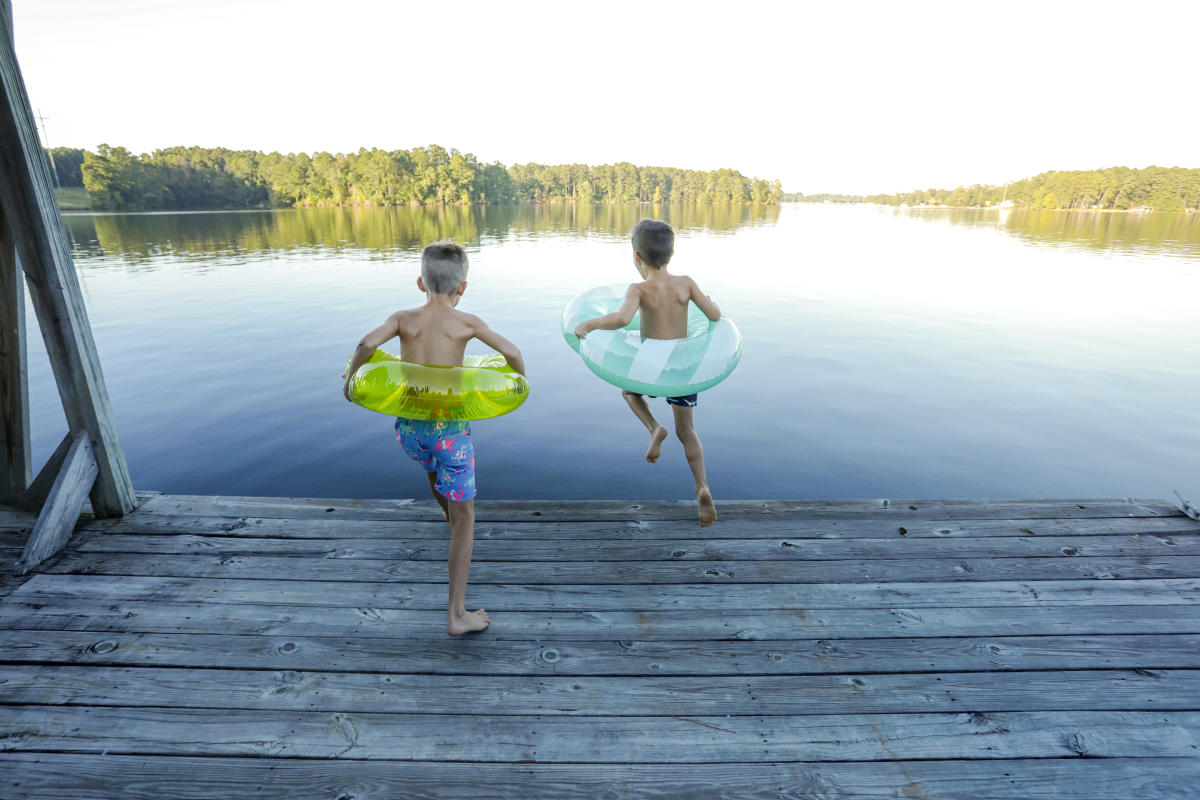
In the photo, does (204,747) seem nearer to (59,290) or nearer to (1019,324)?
(59,290)

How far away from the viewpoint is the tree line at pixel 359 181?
231 feet

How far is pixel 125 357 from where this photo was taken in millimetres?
10625

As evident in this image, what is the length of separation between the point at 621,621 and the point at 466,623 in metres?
0.68

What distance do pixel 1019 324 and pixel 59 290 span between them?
17.5 m

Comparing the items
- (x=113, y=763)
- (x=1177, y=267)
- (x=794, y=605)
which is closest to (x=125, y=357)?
(x=113, y=763)

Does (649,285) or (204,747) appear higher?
(649,285)

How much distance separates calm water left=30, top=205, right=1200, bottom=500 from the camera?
697 cm

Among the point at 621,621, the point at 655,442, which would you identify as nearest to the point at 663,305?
the point at 655,442

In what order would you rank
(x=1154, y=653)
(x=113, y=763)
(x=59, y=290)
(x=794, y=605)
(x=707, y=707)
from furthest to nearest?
(x=59, y=290)
(x=794, y=605)
(x=1154, y=653)
(x=707, y=707)
(x=113, y=763)

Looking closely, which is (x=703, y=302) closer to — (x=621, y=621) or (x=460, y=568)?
(x=621, y=621)

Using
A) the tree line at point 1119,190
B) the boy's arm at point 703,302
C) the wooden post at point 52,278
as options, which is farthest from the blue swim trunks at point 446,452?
the tree line at point 1119,190

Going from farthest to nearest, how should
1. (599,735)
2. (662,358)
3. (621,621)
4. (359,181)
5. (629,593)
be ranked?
(359,181)
(662,358)
(629,593)
(621,621)
(599,735)

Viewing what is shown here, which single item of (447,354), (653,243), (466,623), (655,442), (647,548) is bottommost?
(647,548)

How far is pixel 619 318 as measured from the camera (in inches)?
119
